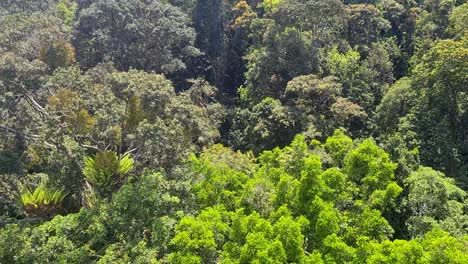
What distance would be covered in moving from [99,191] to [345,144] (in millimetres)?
9989

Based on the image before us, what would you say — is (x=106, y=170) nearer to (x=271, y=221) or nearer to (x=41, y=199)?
(x=41, y=199)

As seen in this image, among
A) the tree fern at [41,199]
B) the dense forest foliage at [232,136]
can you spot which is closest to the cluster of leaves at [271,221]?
the dense forest foliage at [232,136]

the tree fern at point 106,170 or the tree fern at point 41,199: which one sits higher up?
the tree fern at point 106,170

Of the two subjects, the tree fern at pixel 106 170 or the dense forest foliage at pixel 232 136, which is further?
the tree fern at pixel 106 170

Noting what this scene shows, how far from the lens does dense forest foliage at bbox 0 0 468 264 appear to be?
37.4 feet

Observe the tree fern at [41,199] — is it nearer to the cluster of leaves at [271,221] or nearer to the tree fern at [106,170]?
the tree fern at [106,170]

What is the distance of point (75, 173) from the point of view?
15734 mm

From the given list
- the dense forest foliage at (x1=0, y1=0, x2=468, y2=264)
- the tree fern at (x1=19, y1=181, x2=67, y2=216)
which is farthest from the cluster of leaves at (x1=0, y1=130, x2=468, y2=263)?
the tree fern at (x1=19, y1=181, x2=67, y2=216)

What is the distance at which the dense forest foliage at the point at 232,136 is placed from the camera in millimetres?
11414

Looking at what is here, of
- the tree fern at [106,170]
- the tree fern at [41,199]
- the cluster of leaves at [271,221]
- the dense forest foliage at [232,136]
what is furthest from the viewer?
the tree fern at [106,170]

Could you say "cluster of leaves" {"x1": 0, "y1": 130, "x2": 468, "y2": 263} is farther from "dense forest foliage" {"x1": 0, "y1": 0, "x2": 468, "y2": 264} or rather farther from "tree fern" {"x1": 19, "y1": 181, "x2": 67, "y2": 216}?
"tree fern" {"x1": 19, "y1": 181, "x2": 67, "y2": 216}

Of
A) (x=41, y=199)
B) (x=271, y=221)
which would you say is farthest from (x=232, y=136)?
(x=271, y=221)

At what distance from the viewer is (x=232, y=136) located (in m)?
26.0

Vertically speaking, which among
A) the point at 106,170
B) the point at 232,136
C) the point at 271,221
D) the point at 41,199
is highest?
the point at 271,221
